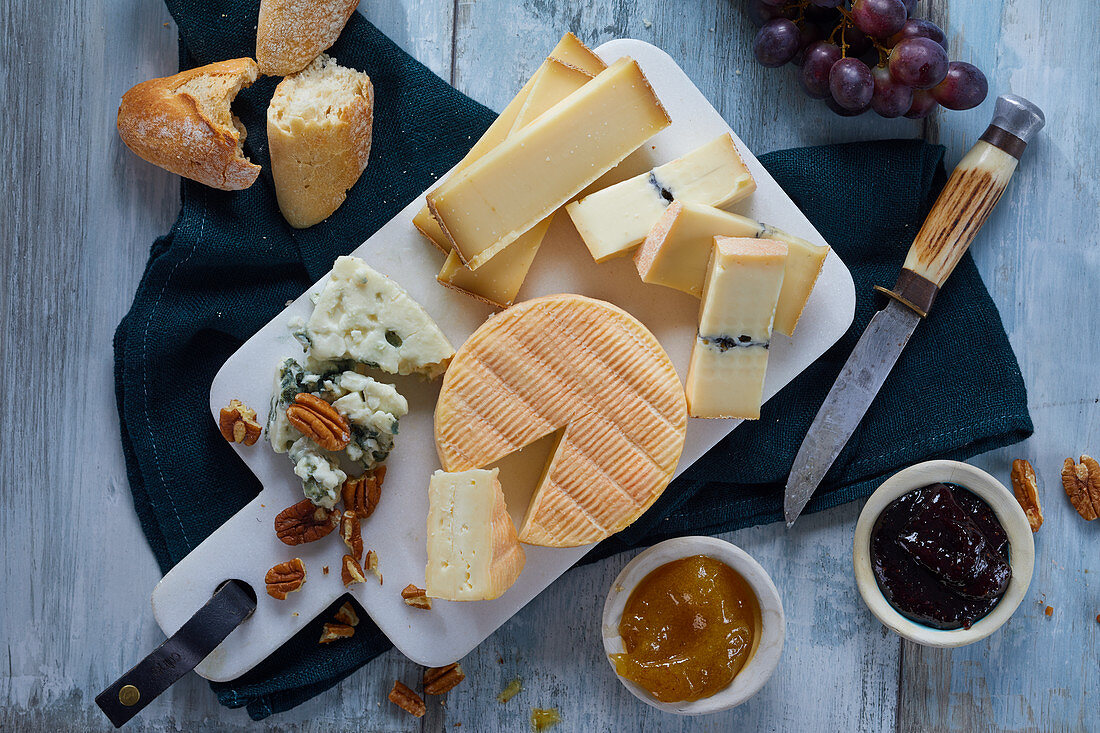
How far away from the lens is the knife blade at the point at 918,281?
2.21 meters

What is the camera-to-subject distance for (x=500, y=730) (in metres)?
2.36

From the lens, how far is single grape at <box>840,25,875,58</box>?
7.28ft

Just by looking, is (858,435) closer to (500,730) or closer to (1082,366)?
(1082,366)

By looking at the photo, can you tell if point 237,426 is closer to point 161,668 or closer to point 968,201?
point 161,668

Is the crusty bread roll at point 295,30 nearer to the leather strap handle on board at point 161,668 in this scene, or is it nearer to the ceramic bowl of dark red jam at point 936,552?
the leather strap handle on board at point 161,668

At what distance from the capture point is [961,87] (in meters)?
2.16

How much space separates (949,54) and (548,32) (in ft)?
3.85

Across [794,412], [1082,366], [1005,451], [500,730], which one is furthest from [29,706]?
[1082,366]

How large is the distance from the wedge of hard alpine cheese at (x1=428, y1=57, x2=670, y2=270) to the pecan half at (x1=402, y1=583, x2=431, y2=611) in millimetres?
875

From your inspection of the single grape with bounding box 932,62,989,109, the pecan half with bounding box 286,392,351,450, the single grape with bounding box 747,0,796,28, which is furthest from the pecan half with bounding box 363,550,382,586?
the single grape with bounding box 932,62,989,109

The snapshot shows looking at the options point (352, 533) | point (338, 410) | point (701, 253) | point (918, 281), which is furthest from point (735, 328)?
point (352, 533)

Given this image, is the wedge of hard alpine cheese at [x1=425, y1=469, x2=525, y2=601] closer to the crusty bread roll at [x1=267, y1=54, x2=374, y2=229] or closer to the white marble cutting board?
the white marble cutting board

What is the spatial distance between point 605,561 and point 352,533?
0.73m

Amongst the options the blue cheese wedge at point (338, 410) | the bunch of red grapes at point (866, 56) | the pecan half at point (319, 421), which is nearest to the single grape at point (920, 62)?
the bunch of red grapes at point (866, 56)
